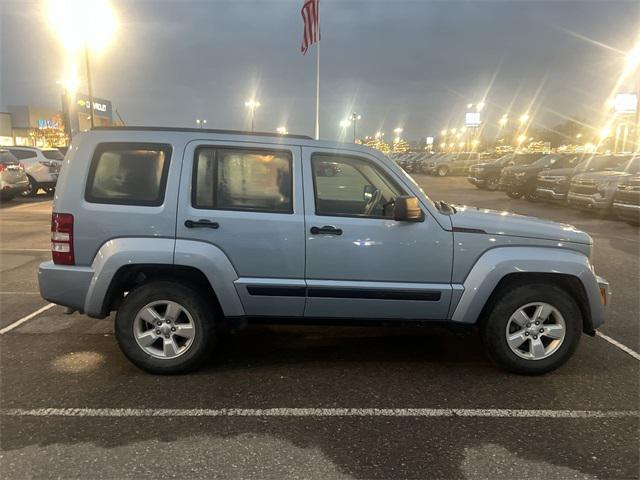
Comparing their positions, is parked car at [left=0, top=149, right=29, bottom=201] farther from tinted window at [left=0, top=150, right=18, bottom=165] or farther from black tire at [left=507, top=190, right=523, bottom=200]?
black tire at [left=507, top=190, right=523, bottom=200]

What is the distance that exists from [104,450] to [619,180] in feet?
41.9

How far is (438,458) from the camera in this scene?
2.86m

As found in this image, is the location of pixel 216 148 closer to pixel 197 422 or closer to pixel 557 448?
pixel 197 422

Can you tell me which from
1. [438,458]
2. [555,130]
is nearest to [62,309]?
[438,458]

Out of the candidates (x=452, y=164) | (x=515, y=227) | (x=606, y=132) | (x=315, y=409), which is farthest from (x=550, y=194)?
(x=606, y=132)

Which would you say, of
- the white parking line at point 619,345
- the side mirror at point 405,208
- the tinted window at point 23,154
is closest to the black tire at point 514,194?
the white parking line at point 619,345

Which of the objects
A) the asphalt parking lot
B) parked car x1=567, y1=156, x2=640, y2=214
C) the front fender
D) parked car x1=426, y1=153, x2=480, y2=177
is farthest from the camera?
parked car x1=426, y1=153, x2=480, y2=177

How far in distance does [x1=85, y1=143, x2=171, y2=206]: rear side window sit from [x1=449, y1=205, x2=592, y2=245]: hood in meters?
2.29

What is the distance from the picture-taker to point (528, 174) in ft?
58.4

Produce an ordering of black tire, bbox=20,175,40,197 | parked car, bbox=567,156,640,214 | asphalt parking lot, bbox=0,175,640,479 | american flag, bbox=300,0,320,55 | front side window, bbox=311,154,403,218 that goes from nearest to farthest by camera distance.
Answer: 1. asphalt parking lot, bbox=0,175,640,479
2. front side window, bbox=311,154,403,218
3. parked car, bbox=567,156,640,214
4. black tire, bbox=20,175,40,197
5. american flag, bbox=300,0,320,55

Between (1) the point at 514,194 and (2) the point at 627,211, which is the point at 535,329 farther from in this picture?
(1) the point at 514,194

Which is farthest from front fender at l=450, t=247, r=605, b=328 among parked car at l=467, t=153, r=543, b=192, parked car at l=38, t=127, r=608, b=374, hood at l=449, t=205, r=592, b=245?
parked car at l=467, t=153, r=543, b=192

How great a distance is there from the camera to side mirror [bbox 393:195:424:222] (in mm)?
3660

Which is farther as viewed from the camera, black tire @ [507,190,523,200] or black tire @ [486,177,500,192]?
black tire @ [486,177,500,192]
